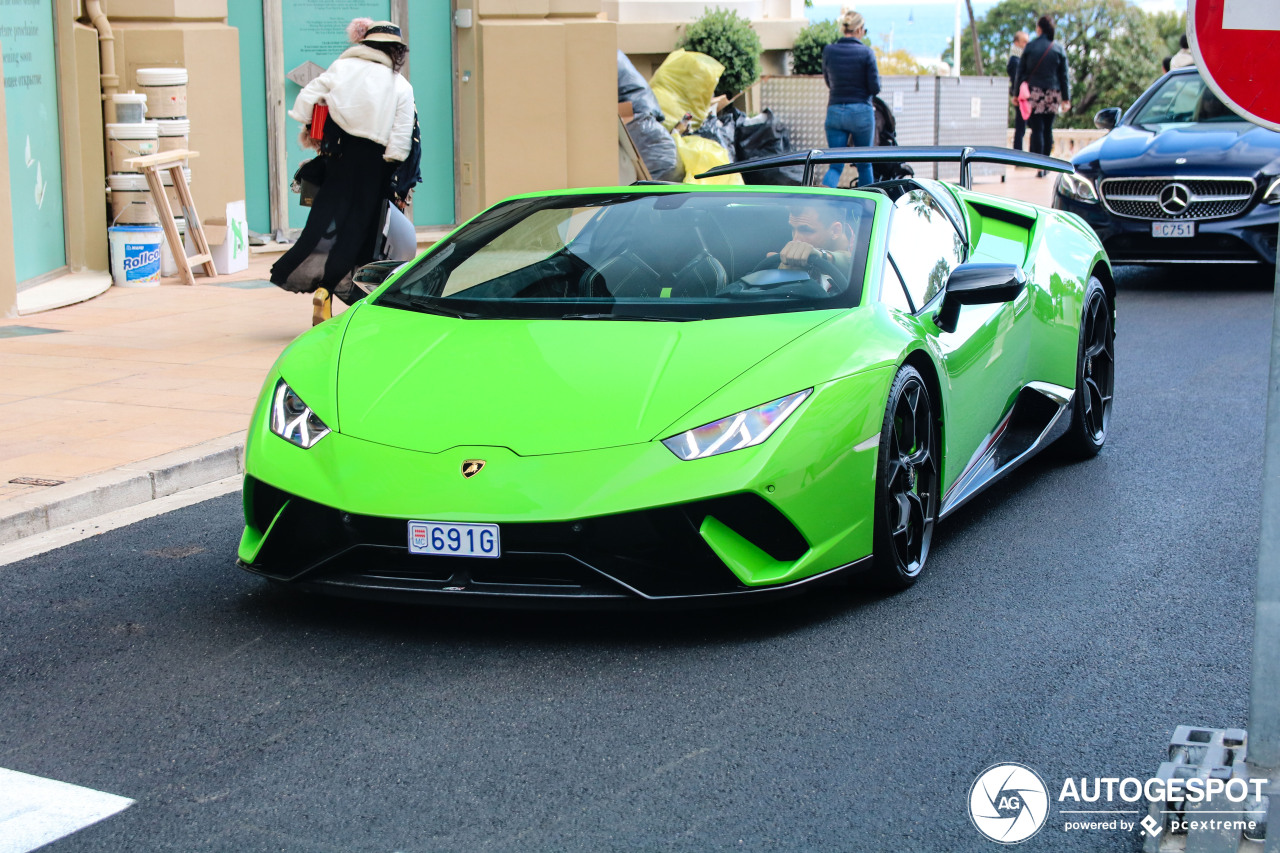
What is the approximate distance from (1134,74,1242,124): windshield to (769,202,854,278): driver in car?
27.6ft

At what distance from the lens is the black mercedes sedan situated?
11.8 m

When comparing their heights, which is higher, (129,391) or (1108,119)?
(1108,119)

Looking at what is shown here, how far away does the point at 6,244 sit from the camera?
1002 cm

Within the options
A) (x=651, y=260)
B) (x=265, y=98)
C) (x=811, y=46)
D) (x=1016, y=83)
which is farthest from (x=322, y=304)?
(x=1016, y=83)

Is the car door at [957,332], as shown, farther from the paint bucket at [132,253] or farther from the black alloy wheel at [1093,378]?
the paint bucket at [132,253]

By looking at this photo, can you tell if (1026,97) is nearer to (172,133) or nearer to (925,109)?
(925,109)

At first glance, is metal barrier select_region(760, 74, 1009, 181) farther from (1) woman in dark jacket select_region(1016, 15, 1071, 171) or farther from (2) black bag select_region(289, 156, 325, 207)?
(2) black bag select_region(289, 156, 325, 207)

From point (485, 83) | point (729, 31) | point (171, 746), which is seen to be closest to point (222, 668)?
point (171, 746)

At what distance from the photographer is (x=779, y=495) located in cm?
424

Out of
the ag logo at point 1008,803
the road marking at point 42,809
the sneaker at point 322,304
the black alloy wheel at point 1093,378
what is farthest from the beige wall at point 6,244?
the ag logo at point 1008,803

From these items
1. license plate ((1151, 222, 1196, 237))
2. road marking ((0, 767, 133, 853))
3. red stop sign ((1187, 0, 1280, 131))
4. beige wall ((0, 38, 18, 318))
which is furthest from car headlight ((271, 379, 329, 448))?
license plate ((1151, 222, 1196, 237))

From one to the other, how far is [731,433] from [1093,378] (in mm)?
3029

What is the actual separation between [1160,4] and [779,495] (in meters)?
80.2

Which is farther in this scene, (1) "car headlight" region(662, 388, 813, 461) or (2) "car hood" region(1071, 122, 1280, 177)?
(2) "car hood" region(1071, 122, 1280, 177)
